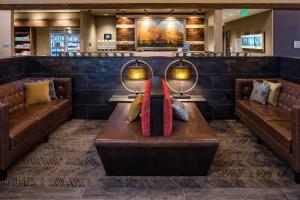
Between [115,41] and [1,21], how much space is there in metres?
4.32

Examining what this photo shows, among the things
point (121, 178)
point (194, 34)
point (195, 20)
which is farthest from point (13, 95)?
point (195, 20)

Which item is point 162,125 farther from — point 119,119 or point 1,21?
point 1,21

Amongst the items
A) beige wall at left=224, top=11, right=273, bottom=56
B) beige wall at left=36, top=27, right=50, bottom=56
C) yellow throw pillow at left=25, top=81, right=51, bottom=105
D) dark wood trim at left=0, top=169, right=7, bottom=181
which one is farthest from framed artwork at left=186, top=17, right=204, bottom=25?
dark wood trim at left=0, top=169, right=7, bottom=181

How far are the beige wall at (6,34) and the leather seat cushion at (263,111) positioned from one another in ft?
21.3

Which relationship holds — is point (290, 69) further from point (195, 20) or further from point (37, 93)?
point (195, 20)

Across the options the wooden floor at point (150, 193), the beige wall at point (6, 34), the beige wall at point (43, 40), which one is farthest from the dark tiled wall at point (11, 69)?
the beige wall at point (43, 40)

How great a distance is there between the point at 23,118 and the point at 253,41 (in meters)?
9.01

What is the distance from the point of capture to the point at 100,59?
688 centimetres

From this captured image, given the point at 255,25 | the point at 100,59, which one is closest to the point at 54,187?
the point at 100,59

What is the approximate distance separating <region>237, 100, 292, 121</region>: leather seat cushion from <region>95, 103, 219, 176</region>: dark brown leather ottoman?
132 centimetres

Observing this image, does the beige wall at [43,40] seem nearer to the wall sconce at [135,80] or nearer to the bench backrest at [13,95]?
the wall sconce at [135,80]

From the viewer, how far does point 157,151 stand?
3.62 meters

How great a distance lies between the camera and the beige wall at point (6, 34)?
9.73 m

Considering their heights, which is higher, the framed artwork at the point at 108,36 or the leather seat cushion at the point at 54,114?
the framed artwork at the point at 108,36
